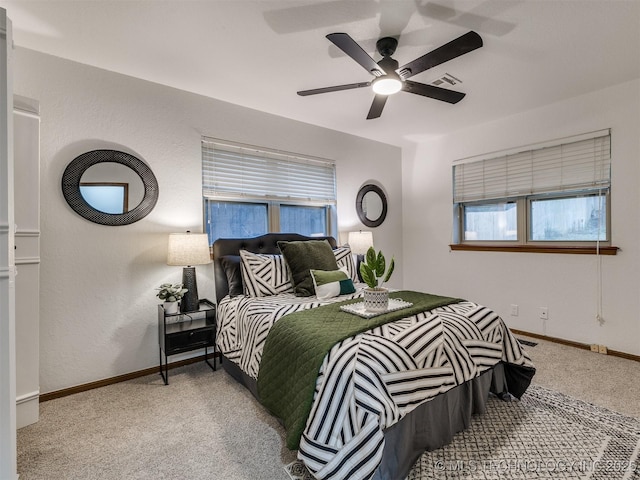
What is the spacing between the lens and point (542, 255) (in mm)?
3402

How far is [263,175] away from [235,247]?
3.00 ft

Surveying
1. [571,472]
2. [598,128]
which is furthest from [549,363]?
[598,128]

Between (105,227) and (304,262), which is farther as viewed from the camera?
(304,262)

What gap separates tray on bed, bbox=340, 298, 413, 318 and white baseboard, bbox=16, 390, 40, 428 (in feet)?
6.71

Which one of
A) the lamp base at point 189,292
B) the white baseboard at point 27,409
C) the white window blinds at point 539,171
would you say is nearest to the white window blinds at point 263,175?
the lamp base at point 189,292

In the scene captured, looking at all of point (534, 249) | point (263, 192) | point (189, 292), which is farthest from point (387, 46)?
point (534, 249)

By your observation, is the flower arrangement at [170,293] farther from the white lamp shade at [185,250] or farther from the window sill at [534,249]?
the window sill at [534,249]

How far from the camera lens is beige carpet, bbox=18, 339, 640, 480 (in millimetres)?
1588

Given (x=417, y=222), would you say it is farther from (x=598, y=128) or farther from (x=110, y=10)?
(x=110, y=10)

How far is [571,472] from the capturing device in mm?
1507

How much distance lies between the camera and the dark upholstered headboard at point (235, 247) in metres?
2.83

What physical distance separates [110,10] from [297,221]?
2425mm

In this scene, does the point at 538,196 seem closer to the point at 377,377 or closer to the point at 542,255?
the point at 542,255

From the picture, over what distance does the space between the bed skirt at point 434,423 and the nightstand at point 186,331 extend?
0.74m
